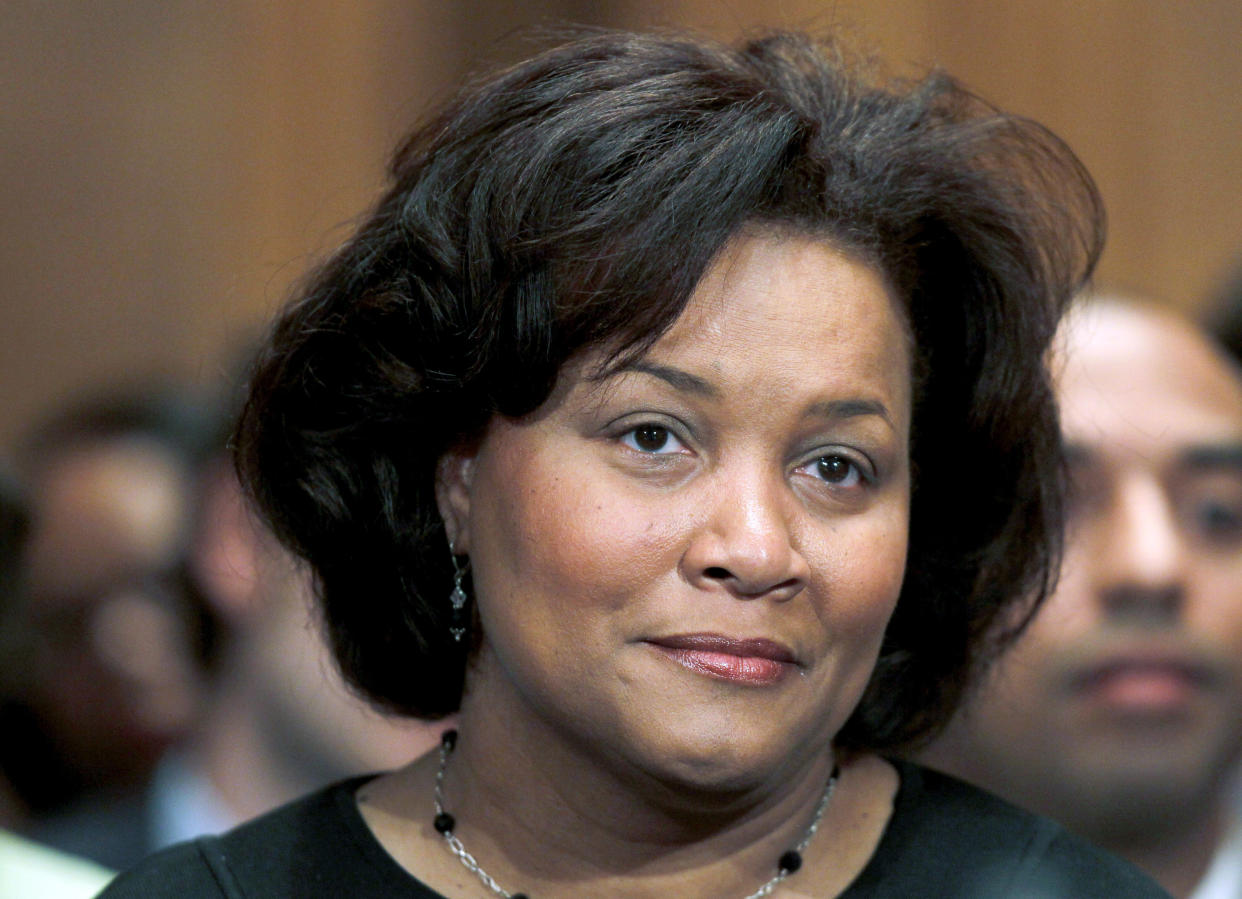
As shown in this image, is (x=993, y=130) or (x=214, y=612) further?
(x=214, y=612)

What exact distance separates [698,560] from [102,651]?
8.45ft

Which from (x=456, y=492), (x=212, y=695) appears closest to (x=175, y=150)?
(x=212, y=695)

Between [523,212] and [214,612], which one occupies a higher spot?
[523,212]

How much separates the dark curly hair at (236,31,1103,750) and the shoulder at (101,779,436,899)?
0.21 m

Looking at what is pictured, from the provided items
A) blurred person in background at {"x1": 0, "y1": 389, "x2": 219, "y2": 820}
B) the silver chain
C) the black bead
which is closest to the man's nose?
the silver chain

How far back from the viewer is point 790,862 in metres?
1.98

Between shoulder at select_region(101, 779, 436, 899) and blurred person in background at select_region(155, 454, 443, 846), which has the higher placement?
shoulder at select_region(101, 779, 436, 899)

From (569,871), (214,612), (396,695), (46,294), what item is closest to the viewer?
(569,871)

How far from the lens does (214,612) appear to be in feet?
12.8

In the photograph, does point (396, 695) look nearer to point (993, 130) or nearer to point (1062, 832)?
point (1062, 832)

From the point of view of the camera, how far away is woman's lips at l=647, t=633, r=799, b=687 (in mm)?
1758

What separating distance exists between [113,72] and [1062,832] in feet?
13.5

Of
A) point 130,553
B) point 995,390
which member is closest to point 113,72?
point 130,553

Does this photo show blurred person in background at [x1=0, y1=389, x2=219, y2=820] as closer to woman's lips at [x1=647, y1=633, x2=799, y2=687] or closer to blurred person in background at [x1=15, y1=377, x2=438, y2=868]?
blurred person in background at [x1=15, y1=377, x2=438, y2=868]
